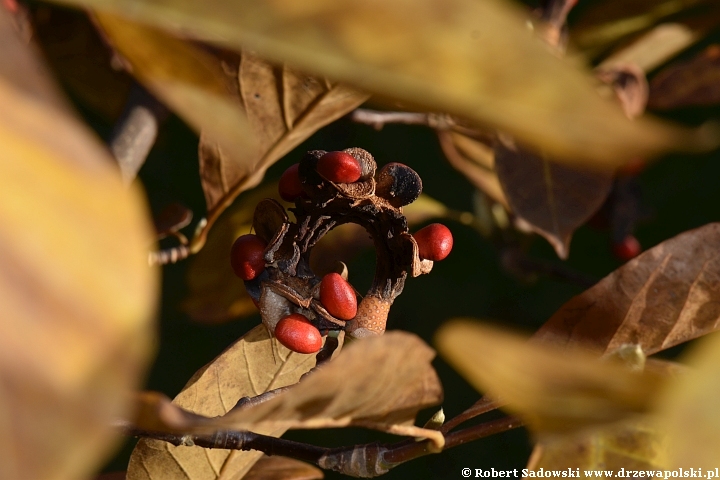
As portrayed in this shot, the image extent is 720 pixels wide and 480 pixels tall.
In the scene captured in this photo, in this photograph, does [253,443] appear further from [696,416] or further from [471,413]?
[696,416]

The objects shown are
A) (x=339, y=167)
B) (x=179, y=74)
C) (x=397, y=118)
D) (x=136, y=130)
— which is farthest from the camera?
(x=397, y=118)

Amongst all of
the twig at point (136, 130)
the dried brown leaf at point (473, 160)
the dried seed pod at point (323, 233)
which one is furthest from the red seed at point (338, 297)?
the dried brown leaf at point (473, 160)

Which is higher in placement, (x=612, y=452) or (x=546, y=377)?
(x=546, y=377)

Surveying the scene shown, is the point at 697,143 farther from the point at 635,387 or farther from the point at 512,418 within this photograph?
the point at 512,418

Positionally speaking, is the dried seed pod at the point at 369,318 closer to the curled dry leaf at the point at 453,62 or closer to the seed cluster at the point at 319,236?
the seed cluster at the point at 319,236

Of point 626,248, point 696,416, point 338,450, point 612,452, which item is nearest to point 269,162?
point 338,450
